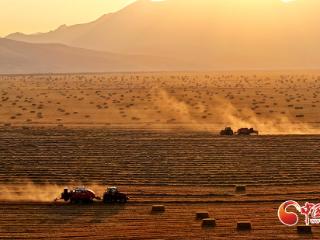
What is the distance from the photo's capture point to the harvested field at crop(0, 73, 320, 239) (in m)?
26.3

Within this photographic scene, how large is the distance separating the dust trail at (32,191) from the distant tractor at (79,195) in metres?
1.18

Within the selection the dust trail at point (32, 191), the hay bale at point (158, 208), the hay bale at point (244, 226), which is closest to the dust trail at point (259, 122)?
the dust trail at point (32, 191)

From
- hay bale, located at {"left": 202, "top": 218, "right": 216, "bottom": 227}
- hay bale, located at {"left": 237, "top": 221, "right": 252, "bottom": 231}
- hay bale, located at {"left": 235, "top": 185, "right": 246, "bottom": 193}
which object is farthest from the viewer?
hay bale, located at {"left": 235, "top": 185, "right": 246, "bottom": 193}

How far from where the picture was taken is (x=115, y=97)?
87375 millimetres

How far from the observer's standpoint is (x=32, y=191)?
32094 millimetres

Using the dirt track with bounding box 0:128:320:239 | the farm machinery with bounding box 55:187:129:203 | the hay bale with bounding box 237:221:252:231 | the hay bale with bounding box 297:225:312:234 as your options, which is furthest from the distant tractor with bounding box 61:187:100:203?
the hay bale with bounding box 297:225:312:234

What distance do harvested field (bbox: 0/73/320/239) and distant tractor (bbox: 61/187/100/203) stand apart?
1.27 ft

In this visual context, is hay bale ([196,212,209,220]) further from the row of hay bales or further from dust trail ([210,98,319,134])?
dust trail ([210,98,319,134])

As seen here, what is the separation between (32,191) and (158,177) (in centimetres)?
639

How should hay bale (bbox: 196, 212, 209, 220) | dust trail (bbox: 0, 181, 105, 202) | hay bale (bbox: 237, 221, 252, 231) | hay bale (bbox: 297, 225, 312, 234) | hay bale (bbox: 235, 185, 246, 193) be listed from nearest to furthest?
hay bale (bbox: 297, 225, 312, 234) → hay bale (bbox: 237, 221, 252, 231) → hay bale (bbox: 196, 212, 209, 220) → dust trail (bbox: 0, 181, 105, 202) → hay bale (bbox: 235, 185, 246, 193)

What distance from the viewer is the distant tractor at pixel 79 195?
96.1 ft

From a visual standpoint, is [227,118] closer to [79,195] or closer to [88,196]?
[88,196]

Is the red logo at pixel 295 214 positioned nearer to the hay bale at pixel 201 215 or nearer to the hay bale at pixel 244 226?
the hay bale at pixel 244 226

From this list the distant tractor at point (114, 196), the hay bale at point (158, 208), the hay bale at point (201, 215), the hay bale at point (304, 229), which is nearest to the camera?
the hay bale at point (304, 229)
